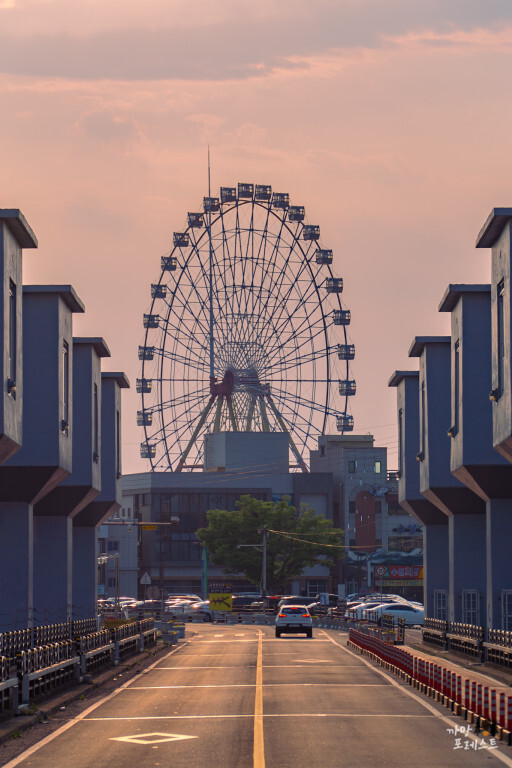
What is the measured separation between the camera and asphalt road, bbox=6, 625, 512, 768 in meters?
16.7

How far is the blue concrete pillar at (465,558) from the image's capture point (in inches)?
2018

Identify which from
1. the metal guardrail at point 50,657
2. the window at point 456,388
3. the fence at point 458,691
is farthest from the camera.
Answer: the window at point 456,388

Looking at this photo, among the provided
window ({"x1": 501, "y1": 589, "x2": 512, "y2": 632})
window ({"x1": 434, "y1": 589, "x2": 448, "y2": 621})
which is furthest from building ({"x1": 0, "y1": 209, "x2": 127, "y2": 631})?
window ({"x1": 434, "y1": 589, "x2": 448, "y2": 621})

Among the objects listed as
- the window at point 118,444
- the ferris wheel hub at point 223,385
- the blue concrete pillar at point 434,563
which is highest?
the ferris wheel hub at point 223,385

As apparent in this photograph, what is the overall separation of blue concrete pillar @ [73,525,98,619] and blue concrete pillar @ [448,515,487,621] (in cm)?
1643

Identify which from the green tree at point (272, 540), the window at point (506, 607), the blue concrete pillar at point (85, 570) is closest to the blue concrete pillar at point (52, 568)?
the blue concrete pillar at point (85, 570)

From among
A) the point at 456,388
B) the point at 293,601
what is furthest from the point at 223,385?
the point at 456,388

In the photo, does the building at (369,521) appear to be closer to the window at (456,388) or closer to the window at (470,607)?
the window at (470,607)

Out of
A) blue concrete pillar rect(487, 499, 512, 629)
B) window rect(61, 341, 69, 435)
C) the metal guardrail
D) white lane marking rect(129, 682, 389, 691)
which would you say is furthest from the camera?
blue concrete pillar rect(487, 499, 512, 629)

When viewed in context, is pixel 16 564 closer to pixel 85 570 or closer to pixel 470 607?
pixel 85 570

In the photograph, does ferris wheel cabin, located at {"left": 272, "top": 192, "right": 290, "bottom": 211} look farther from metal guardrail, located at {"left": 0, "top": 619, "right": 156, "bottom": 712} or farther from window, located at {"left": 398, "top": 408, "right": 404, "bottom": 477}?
metal guardrail, located at {"left": 0, "top": 619, "right": 156, "bottom": 712}

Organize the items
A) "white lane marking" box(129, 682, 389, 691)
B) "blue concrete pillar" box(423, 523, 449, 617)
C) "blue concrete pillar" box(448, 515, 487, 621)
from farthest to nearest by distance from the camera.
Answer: "blue concrete pillar" box(423, 523, 449, 617), "blue concrete pillar" box(448, 515, 487, 621), "white lane marking" box(129, 682, 389, 691)

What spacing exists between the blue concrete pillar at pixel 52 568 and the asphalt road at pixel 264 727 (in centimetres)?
1569

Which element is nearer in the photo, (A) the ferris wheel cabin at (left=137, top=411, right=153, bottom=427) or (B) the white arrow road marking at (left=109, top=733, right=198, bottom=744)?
(B) the white arrow road marking at (left=109, top=733, right=198, bottom=744)
